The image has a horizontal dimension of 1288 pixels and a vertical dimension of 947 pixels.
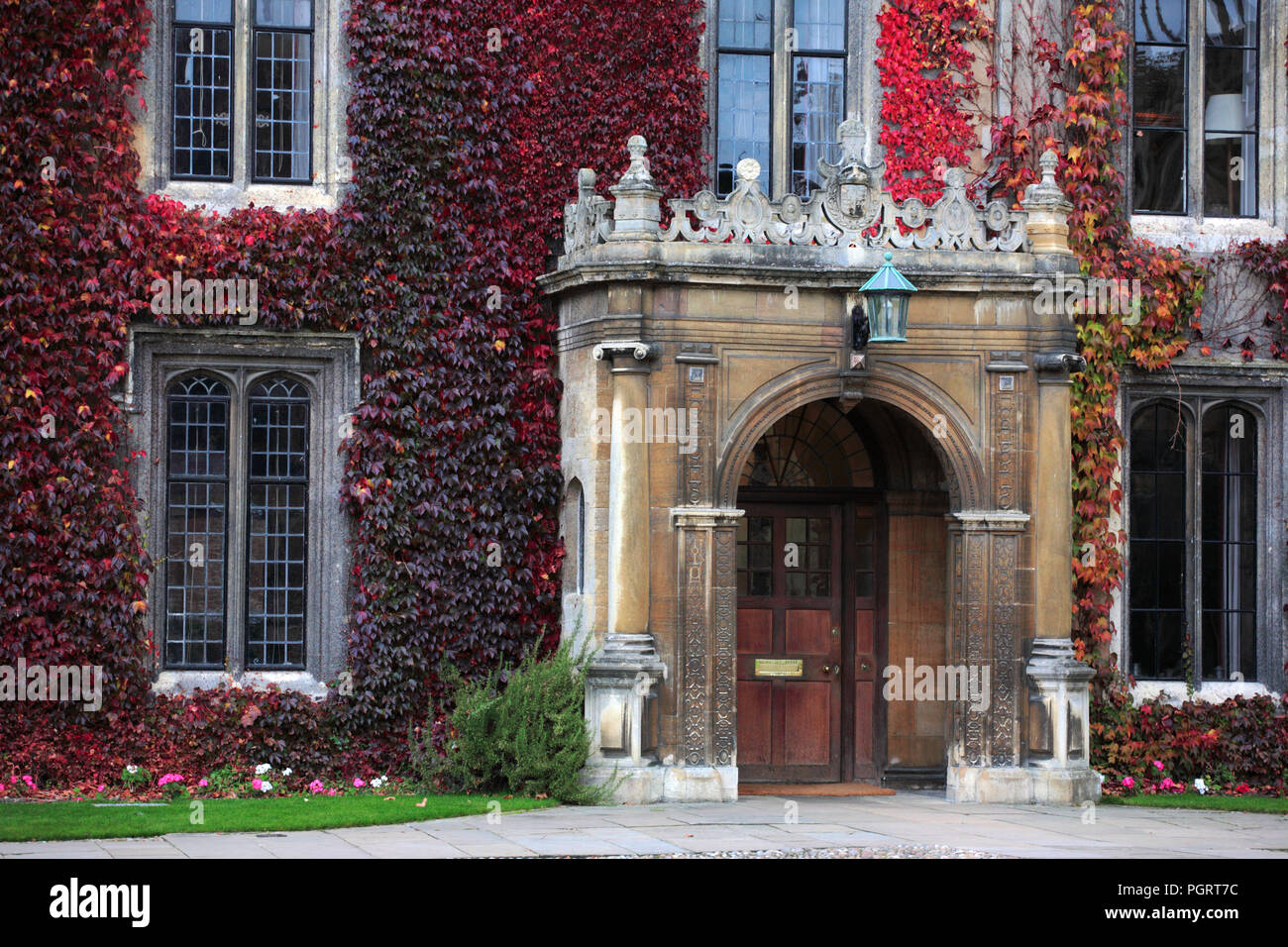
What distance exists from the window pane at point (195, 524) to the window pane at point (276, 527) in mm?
251

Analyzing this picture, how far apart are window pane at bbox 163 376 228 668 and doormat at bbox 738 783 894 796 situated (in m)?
4.64

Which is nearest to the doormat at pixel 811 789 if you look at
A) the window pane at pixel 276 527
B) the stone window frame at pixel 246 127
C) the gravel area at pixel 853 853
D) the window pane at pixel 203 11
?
the gravel area at pixel 853 853

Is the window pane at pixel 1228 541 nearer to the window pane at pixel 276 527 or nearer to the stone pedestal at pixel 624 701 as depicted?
the stone pedestal at pixel 624 701

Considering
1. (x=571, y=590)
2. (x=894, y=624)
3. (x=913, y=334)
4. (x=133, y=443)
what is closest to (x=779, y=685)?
(x=894, y=624)

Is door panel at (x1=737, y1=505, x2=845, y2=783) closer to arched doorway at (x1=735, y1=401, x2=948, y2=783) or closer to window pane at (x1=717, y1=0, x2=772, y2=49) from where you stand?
arched doorway at (x1=735, y1=401, x2=948, y2=783)

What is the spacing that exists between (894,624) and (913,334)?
269cm

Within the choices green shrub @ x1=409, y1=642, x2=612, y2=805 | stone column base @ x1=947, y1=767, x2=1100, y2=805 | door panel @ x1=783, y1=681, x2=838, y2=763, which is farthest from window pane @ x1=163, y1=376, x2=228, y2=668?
stone column base @ x1=947, y1=767, x2=1100, y2=805

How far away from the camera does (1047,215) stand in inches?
565

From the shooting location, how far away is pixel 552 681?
13.5 meters

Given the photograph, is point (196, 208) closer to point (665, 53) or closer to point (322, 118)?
point (322, 118)

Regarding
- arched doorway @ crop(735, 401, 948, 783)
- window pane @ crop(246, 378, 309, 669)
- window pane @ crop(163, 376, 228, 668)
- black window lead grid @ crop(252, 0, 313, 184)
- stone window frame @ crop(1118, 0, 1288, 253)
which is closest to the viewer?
window pane @ crop(163, 376, 228, 668)

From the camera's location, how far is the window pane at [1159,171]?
641 inches

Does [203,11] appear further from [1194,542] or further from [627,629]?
[1194,542]

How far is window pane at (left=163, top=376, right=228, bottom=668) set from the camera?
1469 centimetres
